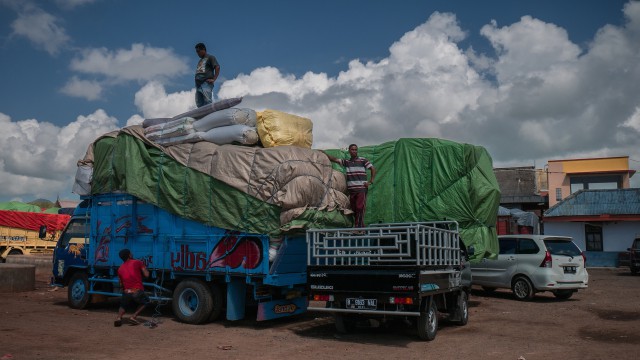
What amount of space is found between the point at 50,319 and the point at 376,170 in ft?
23.7

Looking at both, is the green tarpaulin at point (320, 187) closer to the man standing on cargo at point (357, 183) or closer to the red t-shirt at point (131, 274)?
the man standing on cargo at point (357, 183)

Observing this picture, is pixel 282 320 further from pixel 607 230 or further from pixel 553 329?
pixel 607 230

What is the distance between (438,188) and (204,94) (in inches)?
219

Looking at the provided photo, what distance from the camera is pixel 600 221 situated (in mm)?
29688

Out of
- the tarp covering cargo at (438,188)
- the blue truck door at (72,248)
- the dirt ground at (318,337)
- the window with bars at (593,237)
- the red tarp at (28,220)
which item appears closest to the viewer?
the dirt ground at (318,337)

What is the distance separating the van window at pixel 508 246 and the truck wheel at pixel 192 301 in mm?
7986

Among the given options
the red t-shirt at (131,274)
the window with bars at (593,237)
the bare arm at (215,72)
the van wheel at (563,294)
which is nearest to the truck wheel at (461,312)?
the van wheel at (563,294)

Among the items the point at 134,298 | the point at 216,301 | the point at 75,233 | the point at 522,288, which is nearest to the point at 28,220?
the point at 75,233

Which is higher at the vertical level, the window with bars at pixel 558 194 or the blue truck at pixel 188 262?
the window with bars at pixel 558 194

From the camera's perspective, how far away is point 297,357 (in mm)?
7457

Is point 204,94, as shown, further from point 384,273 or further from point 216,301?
point 384,273

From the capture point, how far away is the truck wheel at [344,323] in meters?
9.03

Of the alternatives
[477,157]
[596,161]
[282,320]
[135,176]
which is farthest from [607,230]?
[135,176]

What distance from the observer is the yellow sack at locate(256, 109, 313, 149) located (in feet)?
35.4
